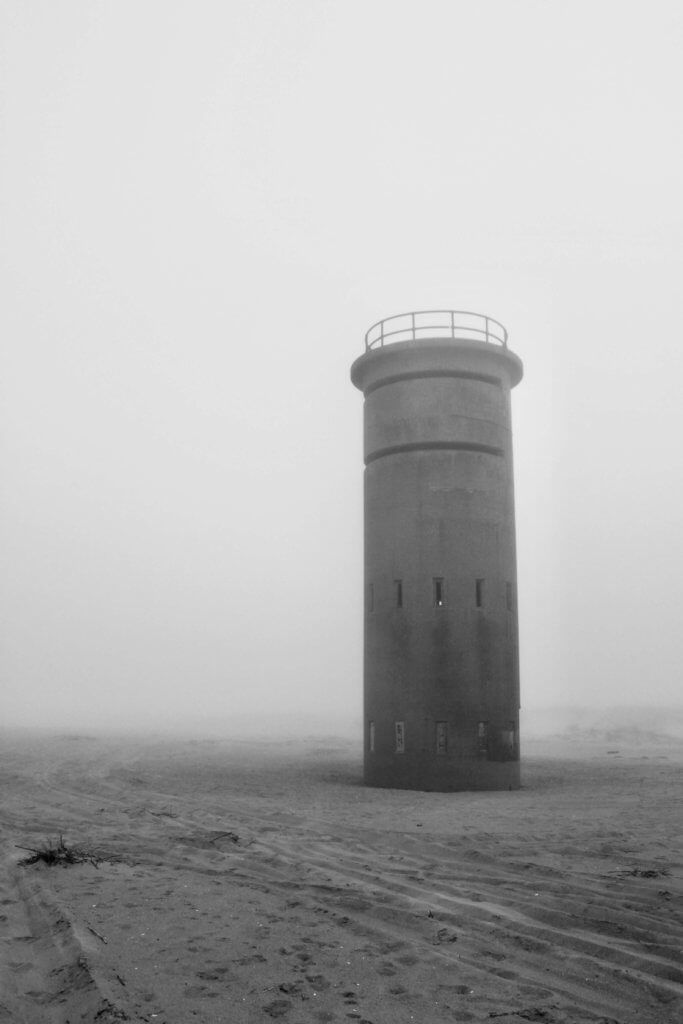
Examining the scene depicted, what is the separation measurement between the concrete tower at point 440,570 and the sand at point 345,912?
325 cm

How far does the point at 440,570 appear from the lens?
850 inches

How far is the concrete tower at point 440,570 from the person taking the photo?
21.2 m

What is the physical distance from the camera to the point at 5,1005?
22.2 ft

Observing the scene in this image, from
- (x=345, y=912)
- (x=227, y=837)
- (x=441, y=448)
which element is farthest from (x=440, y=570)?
(x=345, y=912)

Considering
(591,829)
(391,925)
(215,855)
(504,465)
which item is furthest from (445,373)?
(391,925)

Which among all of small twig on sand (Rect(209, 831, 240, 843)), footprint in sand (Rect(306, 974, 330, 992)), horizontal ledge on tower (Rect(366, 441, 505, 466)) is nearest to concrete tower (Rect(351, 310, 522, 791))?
horizontal ledge on tower (Rect(366, 441, 505, 466))

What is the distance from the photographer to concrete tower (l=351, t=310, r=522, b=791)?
21156 mm

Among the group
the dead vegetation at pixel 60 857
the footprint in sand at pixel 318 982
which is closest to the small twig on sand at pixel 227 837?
the dead vegetation at pixel 60 857

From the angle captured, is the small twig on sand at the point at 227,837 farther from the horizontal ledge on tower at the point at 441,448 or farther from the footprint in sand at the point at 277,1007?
the horizontal ledge on tower at the point at 441,448

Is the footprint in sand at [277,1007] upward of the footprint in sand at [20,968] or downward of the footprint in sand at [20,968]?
downward

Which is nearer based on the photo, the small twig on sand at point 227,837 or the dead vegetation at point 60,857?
the dead vegetation at point 60,857

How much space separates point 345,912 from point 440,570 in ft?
41.9

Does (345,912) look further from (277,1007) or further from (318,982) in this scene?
(277,1007)

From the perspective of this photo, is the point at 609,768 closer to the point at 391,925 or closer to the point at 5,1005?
the point at 391,925
